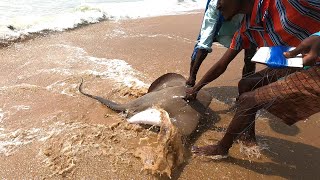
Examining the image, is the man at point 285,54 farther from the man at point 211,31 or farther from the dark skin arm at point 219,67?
the man at point 211,31

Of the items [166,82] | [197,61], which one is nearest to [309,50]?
[197,61]

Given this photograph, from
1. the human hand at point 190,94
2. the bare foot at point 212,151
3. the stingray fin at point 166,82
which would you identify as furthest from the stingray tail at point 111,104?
the bare foot at point 212,151

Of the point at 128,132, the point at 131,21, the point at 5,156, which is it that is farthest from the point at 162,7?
the point at 5,156

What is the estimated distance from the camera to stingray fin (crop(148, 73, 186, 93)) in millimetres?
4090

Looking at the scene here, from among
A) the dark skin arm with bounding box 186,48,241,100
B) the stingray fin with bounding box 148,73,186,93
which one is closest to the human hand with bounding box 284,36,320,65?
the dark skin arm with bounding box 186,48,241,100

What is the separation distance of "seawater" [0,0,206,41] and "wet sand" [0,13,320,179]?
3.34 feet

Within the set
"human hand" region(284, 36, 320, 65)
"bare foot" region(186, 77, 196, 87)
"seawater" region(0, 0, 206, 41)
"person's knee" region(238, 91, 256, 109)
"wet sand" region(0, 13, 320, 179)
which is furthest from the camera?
"seawater" region(0, 0, 206, 41)

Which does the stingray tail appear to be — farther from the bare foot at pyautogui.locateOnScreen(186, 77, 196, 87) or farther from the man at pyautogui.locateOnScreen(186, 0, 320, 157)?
the man at pyautogui.locateOnScreen(186, 0, 320, 157)

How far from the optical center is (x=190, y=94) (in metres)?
3.61

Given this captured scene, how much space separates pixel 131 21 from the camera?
797 cm

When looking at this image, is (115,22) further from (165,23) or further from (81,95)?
(81,95)

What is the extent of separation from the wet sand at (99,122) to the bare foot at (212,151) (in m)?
0.06

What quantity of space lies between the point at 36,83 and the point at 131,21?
4.00 meters

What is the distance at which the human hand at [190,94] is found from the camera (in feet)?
11.8
